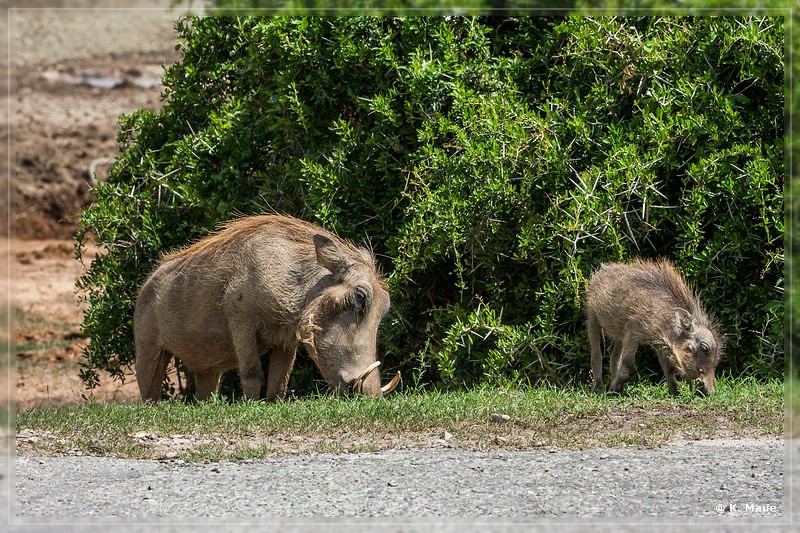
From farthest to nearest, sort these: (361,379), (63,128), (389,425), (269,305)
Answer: (63,128)
(269,305)
(361,379)
(389,425)

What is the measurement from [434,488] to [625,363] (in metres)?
3.24

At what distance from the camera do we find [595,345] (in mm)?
8586

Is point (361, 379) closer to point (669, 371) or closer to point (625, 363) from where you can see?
point (625, 363)

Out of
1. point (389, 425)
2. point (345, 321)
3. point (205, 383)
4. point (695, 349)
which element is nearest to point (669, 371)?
point (695, 349)

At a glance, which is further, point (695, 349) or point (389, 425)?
point (695, 349)

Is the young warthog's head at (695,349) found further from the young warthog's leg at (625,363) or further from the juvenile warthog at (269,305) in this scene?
the juvenile warthog at (269,305)

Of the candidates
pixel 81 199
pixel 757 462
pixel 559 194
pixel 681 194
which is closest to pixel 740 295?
pixel 681 194

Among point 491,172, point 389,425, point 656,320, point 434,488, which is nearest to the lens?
point 434,488

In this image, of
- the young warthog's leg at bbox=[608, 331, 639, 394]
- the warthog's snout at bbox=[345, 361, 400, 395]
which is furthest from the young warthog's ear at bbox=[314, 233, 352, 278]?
the young warthog's leg at bbox=[608, 331, 639, 394]

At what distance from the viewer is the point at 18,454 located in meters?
6.25

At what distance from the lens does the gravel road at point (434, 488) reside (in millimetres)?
Result: 4922

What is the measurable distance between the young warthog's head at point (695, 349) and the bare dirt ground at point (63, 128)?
972 cm

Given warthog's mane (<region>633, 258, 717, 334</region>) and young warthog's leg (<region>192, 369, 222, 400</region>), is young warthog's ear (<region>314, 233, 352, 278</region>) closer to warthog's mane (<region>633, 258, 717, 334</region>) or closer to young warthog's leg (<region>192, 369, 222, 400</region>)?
young warthog's leg (<region>192, 369, 222, 400</region>)

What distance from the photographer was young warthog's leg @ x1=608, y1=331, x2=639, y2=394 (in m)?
8.23
